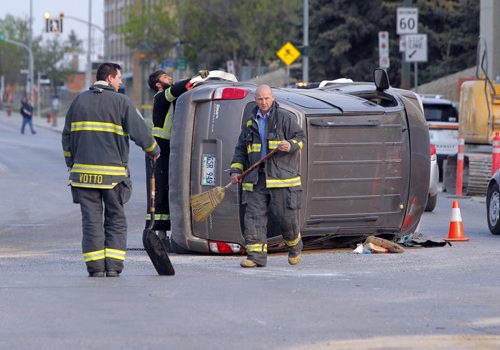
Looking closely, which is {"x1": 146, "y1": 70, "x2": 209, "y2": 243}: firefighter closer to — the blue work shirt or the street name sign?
the blue work shirt

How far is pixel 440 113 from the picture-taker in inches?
1085

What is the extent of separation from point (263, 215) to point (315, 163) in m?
1.10

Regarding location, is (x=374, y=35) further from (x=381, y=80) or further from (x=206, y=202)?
(x=206, y=202)

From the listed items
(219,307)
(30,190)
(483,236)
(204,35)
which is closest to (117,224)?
(219,307)

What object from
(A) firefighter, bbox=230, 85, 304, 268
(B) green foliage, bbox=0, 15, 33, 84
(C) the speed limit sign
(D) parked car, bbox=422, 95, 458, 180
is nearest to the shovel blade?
(A) firefighter, bbox=230, 85, 304, 268

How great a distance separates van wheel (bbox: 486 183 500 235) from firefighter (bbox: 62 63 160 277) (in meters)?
6.21

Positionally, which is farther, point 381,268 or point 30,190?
point 30,190

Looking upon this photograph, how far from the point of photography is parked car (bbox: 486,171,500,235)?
15.3 meters

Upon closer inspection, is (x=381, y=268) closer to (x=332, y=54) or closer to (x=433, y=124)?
(x=433, y=124)

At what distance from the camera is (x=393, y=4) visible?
50406 millimetres

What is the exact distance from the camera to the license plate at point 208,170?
12109mm

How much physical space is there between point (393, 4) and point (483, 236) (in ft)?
119

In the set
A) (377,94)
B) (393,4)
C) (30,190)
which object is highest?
(393,4)

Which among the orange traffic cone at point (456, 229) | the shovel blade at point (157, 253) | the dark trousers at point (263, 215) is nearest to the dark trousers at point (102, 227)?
the shovel blade at point (157, 253)
